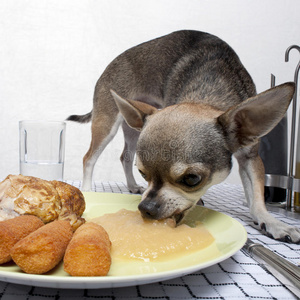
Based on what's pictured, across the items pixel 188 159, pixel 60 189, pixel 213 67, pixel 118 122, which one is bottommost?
pixel 60 189

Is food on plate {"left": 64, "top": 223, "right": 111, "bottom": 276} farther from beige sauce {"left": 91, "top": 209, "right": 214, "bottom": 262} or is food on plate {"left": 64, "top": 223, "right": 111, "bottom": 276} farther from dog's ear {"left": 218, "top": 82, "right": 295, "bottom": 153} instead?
dog's ear {"left": 218, "top": 82, "right": 295, "bottom": 153}

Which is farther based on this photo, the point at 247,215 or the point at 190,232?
the point at 247,215

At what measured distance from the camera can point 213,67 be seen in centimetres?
173

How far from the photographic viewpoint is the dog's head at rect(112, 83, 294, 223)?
1.08m

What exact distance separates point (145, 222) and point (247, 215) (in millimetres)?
675

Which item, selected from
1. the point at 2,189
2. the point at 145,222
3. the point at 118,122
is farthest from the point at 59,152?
the point at 145,222

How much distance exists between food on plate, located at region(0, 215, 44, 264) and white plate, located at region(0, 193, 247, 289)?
0.03 metres

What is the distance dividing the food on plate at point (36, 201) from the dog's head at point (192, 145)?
21 centimetres

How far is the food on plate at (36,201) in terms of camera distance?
881 mm

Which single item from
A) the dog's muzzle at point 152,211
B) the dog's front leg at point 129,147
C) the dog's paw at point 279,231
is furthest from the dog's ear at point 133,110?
the dog's front leg at point 129,147

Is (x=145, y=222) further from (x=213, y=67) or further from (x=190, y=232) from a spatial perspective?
(x=213, y=67)

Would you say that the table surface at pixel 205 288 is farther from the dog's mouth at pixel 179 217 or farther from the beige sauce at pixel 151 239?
the dog's mouth at pixel 179 217

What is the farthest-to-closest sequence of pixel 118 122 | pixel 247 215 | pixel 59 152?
pixel 118 122
pixel 59 152
pixel 247 215

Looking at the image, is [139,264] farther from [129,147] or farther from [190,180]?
[129,147]
